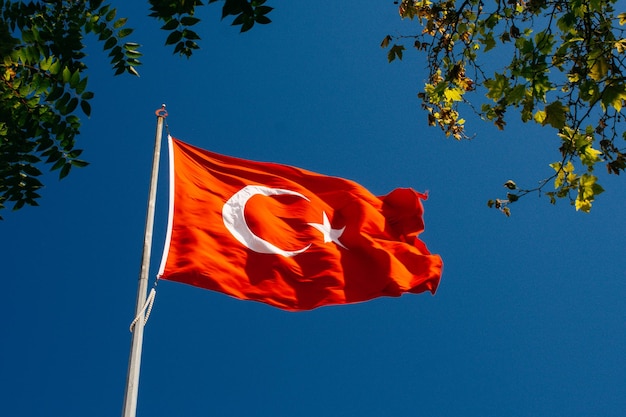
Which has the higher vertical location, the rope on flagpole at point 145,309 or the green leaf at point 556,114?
the green leaf at point 556,114

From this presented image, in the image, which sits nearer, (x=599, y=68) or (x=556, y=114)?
(x=599, y=68)

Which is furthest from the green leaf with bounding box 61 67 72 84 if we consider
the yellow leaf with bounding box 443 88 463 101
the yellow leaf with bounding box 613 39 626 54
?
the yellow leaf with bounding box 613 39 626 54

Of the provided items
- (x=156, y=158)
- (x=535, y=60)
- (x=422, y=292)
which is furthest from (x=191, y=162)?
(x=535, y=60)

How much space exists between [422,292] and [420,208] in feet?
5.09

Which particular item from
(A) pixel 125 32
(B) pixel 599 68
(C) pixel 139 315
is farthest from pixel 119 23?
(B) pixel 599 68

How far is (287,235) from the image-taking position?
955 cm

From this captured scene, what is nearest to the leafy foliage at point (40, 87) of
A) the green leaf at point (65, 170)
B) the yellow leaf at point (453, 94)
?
the green leaf at point (65, 170)

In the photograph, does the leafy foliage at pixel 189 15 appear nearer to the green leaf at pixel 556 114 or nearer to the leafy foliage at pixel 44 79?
the leafy foliage at pixel 44 79

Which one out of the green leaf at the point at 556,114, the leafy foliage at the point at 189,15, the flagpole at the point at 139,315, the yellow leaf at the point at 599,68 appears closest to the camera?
the leafy foliage at the point at 189,15

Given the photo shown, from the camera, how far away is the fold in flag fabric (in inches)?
328

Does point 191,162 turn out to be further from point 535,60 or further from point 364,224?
point 535,60

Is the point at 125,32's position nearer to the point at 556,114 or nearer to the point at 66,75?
the point at 66,75

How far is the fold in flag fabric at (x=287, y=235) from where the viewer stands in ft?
27.3

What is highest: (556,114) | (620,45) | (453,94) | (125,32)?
(453,94)
